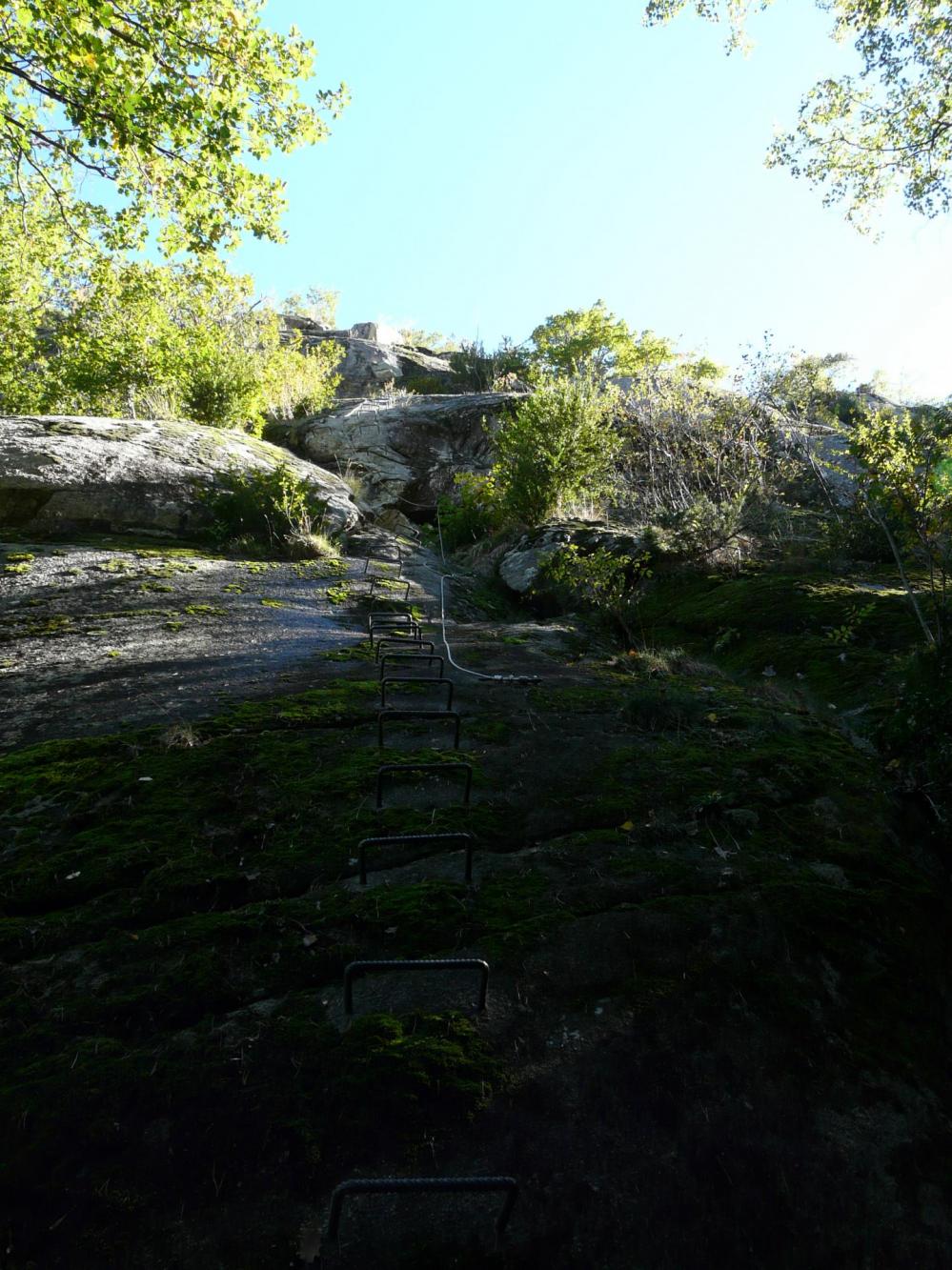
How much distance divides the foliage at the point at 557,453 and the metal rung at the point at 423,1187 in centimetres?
1125

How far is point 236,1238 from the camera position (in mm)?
1476

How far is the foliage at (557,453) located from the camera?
12023mm

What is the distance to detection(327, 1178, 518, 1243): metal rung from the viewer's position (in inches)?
51.0

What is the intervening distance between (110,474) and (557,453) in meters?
7.23

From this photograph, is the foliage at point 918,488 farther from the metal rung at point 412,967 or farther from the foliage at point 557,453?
the foliage at point 557,453

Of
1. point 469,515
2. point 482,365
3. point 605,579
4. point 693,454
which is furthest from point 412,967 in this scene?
point 482,365

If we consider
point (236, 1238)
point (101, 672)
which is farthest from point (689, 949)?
point (101, 672)

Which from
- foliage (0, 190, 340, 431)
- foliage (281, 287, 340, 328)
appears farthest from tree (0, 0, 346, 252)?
foliage (281, 287, 340, 328)

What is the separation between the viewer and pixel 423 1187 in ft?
4.31

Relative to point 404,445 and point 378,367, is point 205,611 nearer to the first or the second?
point 404,445

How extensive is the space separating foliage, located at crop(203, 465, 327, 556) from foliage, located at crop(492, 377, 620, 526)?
3986mm

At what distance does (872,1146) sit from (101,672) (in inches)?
194

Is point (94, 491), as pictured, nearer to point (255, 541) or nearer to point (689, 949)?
point (255, 541)

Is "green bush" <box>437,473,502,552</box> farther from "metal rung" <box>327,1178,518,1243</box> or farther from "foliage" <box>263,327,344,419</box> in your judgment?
"metal rung" <box>327,1178,518,1243</box>
